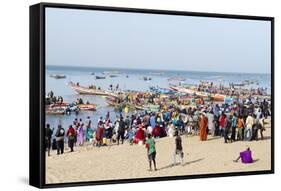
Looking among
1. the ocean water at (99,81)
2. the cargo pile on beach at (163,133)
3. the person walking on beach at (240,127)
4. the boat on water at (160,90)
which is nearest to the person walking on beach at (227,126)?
the cargo pile on beach at (163,133)

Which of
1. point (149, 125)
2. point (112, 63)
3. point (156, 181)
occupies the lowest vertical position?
point (156, 181)

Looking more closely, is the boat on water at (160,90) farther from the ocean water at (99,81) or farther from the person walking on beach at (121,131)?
the person walking on beach at (121,131)

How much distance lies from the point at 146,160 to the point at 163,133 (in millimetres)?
407

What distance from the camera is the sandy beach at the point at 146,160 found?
9422 millimetres

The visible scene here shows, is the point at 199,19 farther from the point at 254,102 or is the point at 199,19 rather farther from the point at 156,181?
the point at 156,181

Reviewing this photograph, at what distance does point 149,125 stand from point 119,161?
0.60 m

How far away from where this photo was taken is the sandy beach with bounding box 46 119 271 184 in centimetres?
942

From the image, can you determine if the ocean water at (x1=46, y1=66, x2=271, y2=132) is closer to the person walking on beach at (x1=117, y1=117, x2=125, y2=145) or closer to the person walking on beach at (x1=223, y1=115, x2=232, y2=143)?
the person walking on beach at (x1=117, y1=117, x2=125, y2=145)

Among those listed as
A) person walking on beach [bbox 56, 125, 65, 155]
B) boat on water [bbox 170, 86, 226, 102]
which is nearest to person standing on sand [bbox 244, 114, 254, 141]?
boat on water [bbox 170, 86, 226, 102]

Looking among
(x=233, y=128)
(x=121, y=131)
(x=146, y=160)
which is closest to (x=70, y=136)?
(x=121, y=131)

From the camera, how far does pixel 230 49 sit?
1060cm

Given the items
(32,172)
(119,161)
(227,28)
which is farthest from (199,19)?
(32,172)

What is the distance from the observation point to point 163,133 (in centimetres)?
1005

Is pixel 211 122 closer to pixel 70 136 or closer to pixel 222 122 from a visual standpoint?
pixel 222 122
